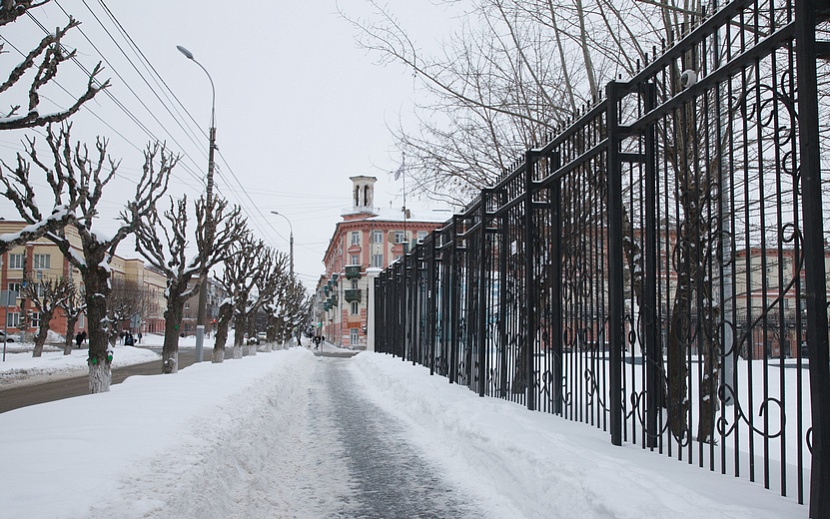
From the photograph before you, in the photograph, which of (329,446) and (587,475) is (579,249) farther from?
(329,446)

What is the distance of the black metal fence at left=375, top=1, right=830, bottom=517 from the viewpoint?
3.66m

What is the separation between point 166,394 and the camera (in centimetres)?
895

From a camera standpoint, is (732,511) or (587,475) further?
(587,475)

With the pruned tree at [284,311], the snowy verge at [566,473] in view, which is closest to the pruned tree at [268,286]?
the pruned tree at [284,311]

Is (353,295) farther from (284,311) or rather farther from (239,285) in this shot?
(239,285)

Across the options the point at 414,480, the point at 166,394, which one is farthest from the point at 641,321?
the point at 166,394

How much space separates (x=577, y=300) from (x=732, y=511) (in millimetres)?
3609

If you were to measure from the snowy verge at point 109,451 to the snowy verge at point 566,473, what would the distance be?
235cm

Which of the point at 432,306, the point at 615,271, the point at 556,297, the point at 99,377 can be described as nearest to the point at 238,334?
the point at 432,306

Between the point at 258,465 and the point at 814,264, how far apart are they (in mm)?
5446

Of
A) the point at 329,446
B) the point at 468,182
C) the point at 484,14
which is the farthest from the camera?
the point at 468,182

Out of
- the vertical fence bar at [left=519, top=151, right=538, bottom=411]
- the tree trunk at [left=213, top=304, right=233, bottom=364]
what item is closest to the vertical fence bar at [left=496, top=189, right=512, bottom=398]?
the vertical fence bar at [left=519, top=151, right=538, bottom=411]

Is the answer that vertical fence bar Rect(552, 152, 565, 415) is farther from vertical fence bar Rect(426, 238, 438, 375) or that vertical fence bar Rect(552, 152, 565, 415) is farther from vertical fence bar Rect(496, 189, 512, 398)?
vertical fence bar Rect(426, 238, 438, 375)

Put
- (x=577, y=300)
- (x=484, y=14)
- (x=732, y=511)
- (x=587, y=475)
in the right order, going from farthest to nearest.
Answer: (x=484, y=14) → (x=577, y=300) → (x=587, y=475) → (x=732, y=511)
